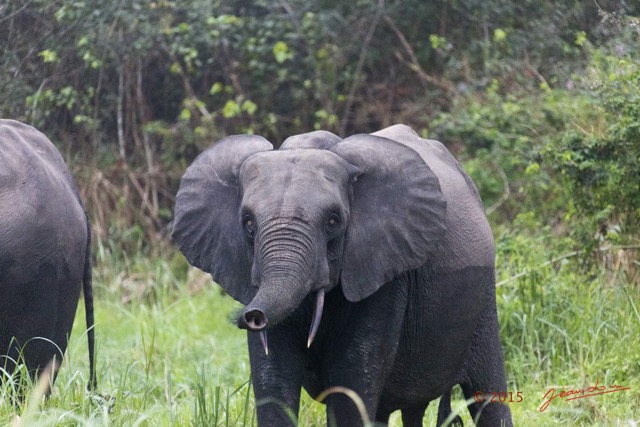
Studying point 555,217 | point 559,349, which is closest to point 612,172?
point 559,349

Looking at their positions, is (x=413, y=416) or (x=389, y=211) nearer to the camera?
(x=389, y=211)

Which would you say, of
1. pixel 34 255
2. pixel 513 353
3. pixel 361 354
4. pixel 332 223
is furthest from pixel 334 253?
pixel 513 353

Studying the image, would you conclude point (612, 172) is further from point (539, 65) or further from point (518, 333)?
point (539, 65)

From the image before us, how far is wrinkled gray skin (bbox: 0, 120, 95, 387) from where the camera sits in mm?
5359

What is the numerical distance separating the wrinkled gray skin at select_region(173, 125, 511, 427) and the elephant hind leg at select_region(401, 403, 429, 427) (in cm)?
58

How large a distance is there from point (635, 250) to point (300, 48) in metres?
5.18

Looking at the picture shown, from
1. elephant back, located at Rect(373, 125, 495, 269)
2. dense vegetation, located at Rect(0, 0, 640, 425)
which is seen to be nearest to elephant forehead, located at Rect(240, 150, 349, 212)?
elephant back, located at Rect(373, 125, 495, 269)

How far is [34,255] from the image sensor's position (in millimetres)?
5438

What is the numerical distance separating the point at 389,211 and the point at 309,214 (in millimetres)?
500

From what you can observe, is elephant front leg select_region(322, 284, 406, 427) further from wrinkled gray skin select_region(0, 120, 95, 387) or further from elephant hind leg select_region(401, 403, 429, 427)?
wrinkled gray skin select_region(0, 120, 95, 387)

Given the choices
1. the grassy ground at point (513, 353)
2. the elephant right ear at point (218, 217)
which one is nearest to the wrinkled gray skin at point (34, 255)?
the grassy ground at point (513, 353)

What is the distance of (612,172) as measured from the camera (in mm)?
7031

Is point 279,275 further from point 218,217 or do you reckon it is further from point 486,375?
point 486,375

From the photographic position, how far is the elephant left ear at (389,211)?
172 inches
